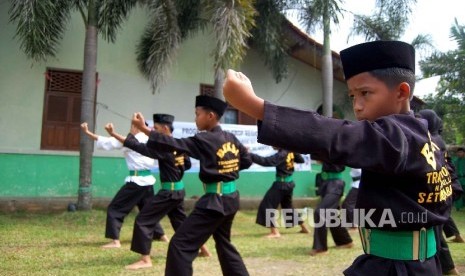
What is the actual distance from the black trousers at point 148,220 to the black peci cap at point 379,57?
3.83m

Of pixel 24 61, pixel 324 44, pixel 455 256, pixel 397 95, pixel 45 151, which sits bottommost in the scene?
pixel 455 256

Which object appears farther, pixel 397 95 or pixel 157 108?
pixel 157 108

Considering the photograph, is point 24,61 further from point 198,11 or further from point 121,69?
point 198,11

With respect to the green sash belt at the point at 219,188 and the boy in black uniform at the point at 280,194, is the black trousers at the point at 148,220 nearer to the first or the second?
the green sash belt at the point at 219,188

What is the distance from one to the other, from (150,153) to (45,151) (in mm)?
6279

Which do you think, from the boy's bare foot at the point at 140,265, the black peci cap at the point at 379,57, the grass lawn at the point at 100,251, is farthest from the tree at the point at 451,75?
the black peci cap at the point at 379,57

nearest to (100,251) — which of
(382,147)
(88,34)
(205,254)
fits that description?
(205,254)

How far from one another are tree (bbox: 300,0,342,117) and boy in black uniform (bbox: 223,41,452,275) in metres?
7.90

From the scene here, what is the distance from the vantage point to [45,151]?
10.2 meters

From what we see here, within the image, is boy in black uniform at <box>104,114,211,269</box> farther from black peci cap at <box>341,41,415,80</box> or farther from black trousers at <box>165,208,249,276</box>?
black peci cap at <box>341,41,415,80</box>

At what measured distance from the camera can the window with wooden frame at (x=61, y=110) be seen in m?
10.4

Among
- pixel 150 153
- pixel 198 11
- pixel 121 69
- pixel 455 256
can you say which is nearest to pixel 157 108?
pixel 121 69

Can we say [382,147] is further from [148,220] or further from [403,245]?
[148,220]

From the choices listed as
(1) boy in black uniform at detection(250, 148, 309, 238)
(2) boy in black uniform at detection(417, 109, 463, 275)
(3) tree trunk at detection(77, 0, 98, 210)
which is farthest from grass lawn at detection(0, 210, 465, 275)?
(2) boy in black uniform at detection(417, 109, 463, 275)
